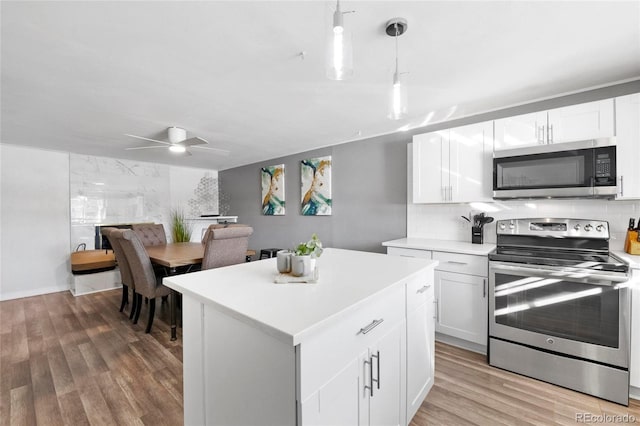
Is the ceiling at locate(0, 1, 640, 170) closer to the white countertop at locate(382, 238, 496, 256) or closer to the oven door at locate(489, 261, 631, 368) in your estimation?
the white countertop at locate(382, 238, 496, 256)

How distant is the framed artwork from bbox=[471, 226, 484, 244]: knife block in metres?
3.07

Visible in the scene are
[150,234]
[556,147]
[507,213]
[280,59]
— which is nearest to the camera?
[280,59]

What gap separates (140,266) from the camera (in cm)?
275

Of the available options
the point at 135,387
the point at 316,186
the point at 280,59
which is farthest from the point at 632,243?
the point at 135,387

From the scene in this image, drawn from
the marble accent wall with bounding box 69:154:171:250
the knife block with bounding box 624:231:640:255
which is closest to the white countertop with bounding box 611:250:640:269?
the knife block with bounding box 624:231:640:255

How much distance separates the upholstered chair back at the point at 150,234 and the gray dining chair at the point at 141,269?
1464 millimetres

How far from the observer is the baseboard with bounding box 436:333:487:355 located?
7.82 ft

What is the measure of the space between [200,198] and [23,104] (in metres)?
3.65

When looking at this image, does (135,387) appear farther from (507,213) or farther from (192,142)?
(507,213)

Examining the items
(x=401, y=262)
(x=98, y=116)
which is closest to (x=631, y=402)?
(x=401, y=262)

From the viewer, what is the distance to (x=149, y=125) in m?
3.09

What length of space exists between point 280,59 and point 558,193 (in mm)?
2341

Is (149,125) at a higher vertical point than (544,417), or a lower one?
higher

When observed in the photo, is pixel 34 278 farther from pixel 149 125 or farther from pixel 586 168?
pixel 586 168
